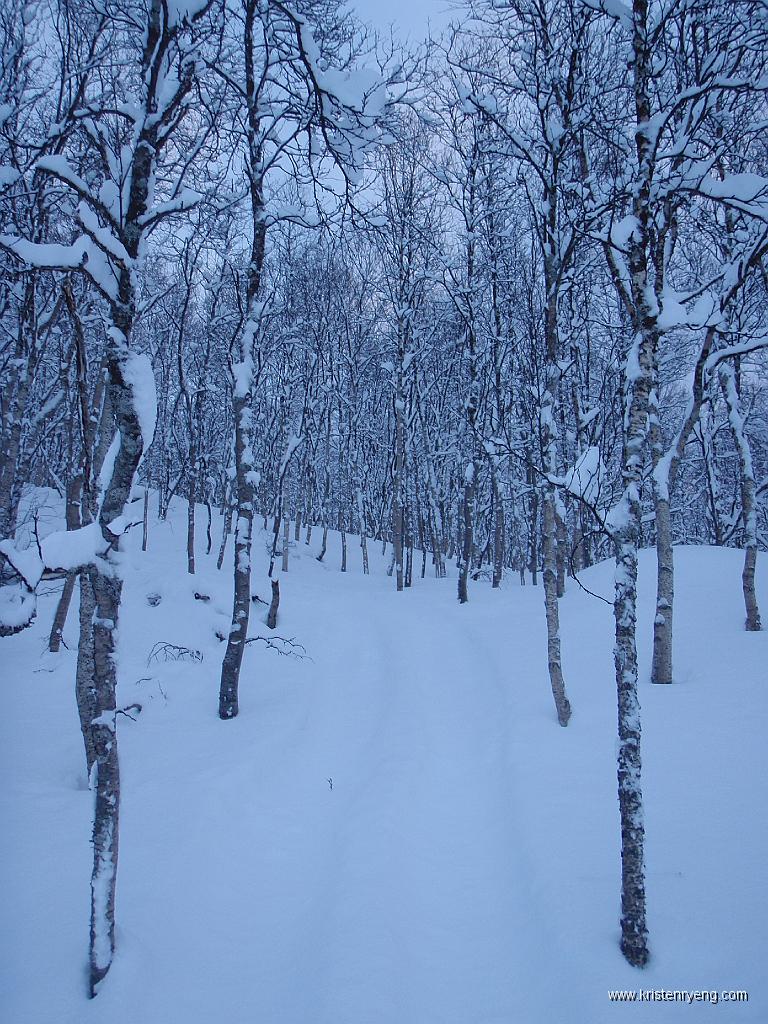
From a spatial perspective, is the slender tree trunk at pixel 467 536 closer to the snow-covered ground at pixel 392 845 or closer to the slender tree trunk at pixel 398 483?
the slender tree trunk at pixel 398 483

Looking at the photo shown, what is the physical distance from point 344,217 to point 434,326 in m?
17.0

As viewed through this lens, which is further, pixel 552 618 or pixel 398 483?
pixel 398 483

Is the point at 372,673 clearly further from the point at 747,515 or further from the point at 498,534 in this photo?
the point at 498,534

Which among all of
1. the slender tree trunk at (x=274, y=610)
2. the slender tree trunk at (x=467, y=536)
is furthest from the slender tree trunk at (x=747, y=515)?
the slender tree trunk at (x=274, y=610)

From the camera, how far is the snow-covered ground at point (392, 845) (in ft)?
11.9

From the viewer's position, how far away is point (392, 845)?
17.0ft

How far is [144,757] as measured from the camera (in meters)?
6.77

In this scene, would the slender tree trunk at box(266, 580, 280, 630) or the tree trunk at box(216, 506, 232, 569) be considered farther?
the tree trunk at box(216, 506, 232, 569)

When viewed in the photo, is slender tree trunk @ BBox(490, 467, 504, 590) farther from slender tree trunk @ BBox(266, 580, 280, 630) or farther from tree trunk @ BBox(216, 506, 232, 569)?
tree trunk @ BBox(216, 506, 232, 569)

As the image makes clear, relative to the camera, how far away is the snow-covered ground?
3.62 meters

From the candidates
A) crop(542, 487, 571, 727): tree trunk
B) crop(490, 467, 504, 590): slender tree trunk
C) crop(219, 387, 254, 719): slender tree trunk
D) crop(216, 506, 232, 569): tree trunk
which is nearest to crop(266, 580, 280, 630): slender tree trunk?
crop(219, 387, 254, 719): slender tree trunk

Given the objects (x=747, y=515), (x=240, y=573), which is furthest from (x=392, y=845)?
(x=747, y=515)

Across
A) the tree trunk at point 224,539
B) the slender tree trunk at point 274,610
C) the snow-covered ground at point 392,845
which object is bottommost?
the snow-covered ground at point 392,845

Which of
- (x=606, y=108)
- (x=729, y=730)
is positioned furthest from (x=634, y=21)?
(x=729, y=730)
